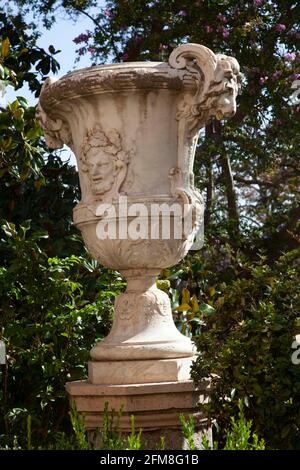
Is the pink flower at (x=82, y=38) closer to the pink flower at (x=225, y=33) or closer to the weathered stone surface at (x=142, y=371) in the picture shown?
the pink flower at (x=225, y=33)

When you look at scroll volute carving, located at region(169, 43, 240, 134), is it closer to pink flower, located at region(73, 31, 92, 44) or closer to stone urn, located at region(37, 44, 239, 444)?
stone urn, located at region(37, 44, 239, 444)

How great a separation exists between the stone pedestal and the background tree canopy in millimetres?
104

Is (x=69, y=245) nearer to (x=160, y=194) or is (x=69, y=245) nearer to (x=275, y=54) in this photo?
(x=160, y=194)

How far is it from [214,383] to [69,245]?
2008 millimetres

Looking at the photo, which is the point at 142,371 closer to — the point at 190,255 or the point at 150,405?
the point at 150,405

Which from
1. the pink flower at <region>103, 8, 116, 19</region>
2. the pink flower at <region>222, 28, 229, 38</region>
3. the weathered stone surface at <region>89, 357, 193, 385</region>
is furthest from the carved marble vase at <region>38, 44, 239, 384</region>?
the pink flower at <region>103, 8, 116, 19</region>

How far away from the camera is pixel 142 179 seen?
3629mm

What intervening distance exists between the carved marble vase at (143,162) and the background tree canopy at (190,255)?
25 centimetres

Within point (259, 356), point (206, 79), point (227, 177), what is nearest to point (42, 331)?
point (259, 356)

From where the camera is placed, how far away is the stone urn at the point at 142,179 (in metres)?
3.56

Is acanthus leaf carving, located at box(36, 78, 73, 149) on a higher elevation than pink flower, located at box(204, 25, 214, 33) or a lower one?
lower

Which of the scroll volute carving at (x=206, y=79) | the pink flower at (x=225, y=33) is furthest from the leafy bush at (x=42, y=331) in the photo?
the pink flower at (x=225, y=33)

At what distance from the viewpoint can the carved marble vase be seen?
3566 millimetres

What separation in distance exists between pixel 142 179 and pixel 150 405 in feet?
3.12
